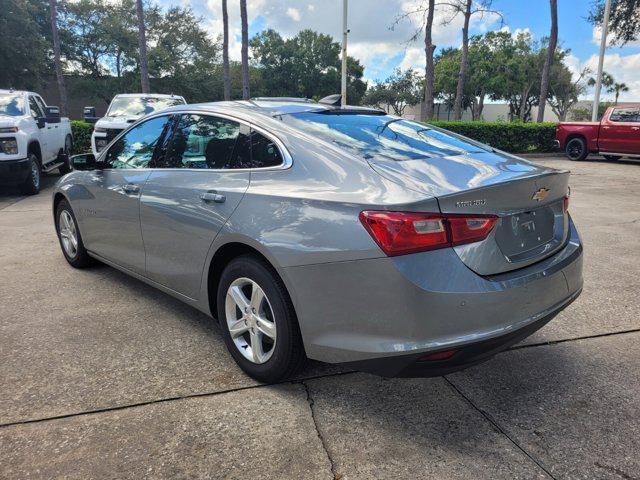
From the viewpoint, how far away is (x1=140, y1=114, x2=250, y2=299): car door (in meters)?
3.02

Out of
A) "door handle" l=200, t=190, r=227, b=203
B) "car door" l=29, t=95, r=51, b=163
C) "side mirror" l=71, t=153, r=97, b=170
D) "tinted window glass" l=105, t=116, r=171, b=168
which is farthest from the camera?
"car door" l=29, t=95, r=51, b=163

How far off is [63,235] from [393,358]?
4.18 metres

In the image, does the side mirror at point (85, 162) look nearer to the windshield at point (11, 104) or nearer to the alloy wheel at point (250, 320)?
the alloy wheel at point (250, 320)

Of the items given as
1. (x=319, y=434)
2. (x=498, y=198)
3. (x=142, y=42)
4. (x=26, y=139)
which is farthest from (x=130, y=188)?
(x=142, y=42)

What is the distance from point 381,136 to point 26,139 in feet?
28.4

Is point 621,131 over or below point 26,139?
below

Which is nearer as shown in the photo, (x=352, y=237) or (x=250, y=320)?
(x=352, y=237)

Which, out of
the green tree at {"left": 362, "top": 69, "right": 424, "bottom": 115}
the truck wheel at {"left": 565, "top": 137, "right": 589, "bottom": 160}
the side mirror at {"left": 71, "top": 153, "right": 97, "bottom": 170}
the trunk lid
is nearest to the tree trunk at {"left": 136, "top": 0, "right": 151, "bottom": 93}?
the truck wheel at {"left": 565, "top": 137, "right": 589, "bottom": 160}

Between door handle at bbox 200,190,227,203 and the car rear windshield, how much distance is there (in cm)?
61

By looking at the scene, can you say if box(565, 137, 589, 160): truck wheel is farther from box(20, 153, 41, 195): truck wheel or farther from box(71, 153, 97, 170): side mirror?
box(71, 153, 97, 170): side mirror

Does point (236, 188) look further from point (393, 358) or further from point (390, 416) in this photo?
point (390, 416)

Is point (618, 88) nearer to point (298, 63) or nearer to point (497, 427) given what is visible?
point (298, 63)

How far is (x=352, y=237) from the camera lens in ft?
7.55

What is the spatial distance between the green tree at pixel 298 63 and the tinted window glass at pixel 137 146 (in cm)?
5193
